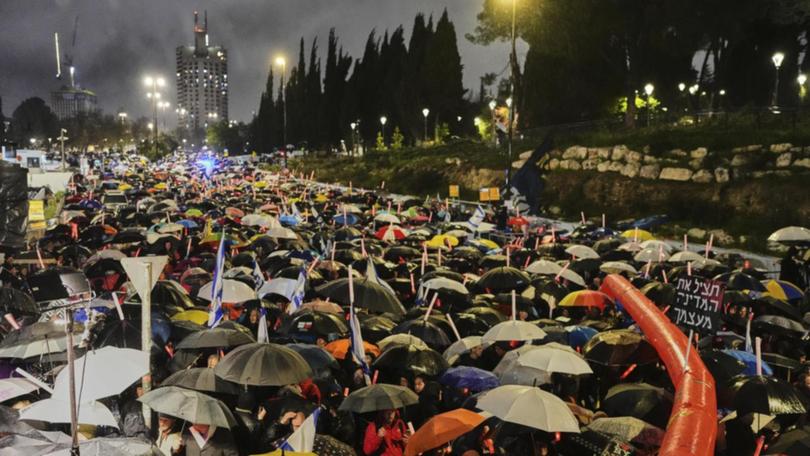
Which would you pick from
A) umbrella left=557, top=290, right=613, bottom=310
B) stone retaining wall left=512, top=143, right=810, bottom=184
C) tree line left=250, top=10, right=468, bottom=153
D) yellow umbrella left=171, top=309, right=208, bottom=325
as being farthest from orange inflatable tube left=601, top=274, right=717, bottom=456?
tree line left=250, top=10, right=468, bottom=153

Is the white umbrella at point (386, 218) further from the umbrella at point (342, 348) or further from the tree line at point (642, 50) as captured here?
the tree line at point (642, 50)

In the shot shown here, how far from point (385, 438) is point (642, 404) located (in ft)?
8.10

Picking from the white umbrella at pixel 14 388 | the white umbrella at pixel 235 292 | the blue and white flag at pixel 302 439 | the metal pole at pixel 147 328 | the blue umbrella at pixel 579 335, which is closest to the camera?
the blue and white flag at pixel 302 439

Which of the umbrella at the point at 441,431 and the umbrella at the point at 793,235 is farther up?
the umbrella at the point at 793,235

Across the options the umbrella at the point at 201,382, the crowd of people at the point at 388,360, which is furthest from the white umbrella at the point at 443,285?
the umbrella at the point at 201,382

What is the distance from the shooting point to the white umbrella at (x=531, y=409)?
6023 millimetres

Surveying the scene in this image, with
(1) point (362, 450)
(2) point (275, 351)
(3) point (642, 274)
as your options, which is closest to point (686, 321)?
(1) point (362, 450)

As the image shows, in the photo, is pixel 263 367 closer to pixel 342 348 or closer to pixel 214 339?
pixel 214 339

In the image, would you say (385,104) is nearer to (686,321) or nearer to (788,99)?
(788,99)

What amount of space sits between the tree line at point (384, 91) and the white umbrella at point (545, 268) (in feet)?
156

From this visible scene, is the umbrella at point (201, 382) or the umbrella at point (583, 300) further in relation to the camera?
the umbrella at point (583, 300)

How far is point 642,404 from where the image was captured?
6793 mm

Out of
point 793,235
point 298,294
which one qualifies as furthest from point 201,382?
point 793,235

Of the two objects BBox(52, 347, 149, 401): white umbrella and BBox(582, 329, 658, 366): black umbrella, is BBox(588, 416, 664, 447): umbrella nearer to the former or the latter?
BBox(582, 329, 658, 366): black umbrella
